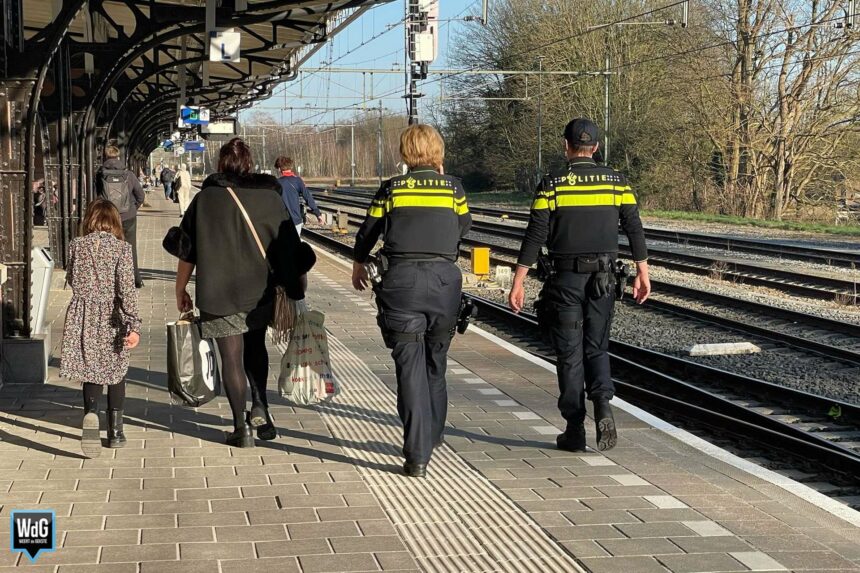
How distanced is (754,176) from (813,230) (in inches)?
251

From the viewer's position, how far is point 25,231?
28.7ft

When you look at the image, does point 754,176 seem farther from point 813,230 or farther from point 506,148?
point 506,148

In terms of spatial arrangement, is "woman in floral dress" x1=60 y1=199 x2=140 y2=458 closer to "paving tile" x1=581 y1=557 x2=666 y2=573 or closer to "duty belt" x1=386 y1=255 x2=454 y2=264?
"duty belt" x1=386 y1=255 x2=454 y2=264

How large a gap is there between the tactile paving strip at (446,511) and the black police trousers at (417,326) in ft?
0.74

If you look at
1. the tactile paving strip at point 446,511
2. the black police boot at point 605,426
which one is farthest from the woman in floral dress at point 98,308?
the black police boot at point 605,426

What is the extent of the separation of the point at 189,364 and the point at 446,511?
194 centimetres

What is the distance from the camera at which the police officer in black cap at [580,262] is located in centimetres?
650

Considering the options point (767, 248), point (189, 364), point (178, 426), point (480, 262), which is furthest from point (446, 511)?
point (767, 248)

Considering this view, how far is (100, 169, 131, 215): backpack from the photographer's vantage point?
13.7 m

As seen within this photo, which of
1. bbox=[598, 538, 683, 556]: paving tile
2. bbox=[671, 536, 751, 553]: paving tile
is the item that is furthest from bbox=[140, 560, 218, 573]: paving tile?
bbox=[671, 536, 751, 553]: paving tile

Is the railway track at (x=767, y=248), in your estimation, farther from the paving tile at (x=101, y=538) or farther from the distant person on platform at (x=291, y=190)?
the paving tile at (x=101, y=538)

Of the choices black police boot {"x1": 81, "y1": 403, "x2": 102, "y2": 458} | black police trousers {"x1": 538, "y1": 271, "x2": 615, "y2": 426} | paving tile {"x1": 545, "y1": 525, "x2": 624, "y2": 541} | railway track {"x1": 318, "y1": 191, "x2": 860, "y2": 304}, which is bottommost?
railway track {"x1": 318, "y1": 191, "x2": 860, "y2": 304}

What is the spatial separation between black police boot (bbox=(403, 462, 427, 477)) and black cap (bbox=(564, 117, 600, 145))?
1925 millimetres

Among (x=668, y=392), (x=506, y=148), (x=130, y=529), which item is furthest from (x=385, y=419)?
(x=506, y=148)
